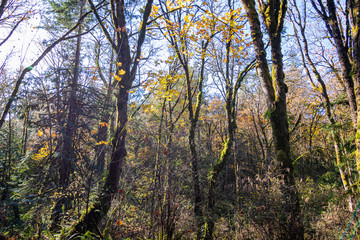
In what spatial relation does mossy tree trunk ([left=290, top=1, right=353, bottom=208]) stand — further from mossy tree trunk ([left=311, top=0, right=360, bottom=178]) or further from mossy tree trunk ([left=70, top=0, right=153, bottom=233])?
mossy tree trunk ([left=70, top=0, right=153, bottom=233])

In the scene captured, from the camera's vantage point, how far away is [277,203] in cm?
330

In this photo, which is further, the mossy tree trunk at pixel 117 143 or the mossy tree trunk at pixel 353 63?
the mossy tree trunk at pixel 117 143

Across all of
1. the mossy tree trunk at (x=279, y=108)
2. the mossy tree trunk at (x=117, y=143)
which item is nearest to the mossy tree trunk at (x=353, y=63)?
the mossy tree trunk at (x=279, y=108)

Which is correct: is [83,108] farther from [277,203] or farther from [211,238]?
[211,238]

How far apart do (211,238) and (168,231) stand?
2.65 m

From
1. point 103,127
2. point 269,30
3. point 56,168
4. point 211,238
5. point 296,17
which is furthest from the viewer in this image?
point 296,17

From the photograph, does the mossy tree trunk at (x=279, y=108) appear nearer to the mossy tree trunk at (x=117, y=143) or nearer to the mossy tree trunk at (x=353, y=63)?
the mossy tree trunk at (x=353, y=63)

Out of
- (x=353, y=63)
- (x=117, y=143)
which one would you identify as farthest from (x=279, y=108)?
(x=117, y=143)

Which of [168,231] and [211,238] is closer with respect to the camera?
[168,231]

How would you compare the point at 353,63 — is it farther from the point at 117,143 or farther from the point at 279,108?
the point at 117,143

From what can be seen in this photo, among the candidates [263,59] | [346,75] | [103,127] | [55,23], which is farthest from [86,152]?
[55,23]

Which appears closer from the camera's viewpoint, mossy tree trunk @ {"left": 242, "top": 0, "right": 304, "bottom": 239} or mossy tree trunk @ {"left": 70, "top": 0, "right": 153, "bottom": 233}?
mossy tree trunk @ {"left": 242, "top": 0, "right": 304, "bottom": 239}

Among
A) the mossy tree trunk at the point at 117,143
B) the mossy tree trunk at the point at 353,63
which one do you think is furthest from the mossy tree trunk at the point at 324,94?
the mossy tree trunk at the point at 117,143

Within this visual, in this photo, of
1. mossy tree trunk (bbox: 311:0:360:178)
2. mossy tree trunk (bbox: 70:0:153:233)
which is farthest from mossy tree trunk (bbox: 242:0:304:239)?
mossy tree trunk (bbox: 70:0:153:233)
